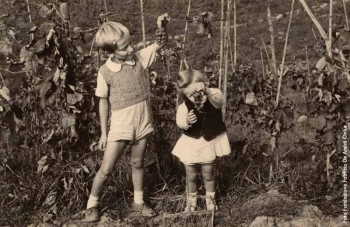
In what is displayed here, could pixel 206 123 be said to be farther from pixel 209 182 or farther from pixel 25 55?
pixel 25 55

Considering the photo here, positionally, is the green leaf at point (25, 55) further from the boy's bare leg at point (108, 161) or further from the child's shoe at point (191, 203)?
the child's shoe at point (191, 203)

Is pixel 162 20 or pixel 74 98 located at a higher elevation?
pixel 162 20

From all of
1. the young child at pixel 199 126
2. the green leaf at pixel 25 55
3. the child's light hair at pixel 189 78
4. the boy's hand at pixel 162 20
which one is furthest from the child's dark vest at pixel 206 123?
the green leaf at pixel 25 55

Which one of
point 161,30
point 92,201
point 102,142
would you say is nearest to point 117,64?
point 161,30

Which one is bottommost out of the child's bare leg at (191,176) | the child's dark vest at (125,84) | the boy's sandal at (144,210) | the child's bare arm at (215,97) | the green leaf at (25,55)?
the boy's sandal at (144,210)

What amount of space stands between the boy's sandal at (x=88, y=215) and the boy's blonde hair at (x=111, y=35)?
0.94 meters

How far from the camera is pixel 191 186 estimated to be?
366 cm

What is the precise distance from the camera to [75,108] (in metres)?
3.62

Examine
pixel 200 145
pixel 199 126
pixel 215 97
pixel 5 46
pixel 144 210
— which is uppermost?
pixel 5 46

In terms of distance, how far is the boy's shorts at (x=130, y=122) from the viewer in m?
3.47

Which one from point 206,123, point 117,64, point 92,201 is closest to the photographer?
point 117,64

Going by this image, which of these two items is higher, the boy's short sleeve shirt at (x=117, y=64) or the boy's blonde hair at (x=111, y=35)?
the boy's blonde hair at (x=111, y=35)

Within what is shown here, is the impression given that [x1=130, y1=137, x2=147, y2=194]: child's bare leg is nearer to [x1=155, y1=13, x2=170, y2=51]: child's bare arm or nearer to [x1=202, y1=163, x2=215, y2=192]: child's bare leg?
[x1=202, y1=163, x2=215, y2=192]: child's bare leg

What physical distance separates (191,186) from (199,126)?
370 millimetres
